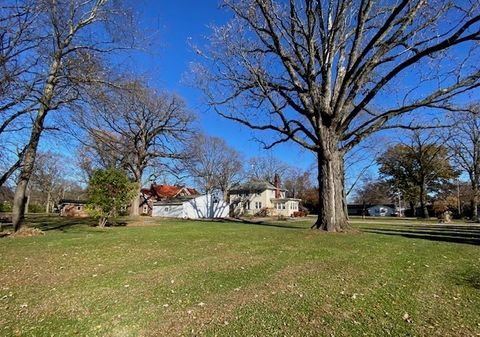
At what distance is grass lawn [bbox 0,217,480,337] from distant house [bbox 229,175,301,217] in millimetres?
43215

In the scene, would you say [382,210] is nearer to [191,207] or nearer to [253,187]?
[253,187]

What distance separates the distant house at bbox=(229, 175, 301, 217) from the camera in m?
51.5

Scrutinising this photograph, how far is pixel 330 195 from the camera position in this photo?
44.0 ft

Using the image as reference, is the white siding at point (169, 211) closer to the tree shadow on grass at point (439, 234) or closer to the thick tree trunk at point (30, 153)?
the thick tree trunk at point (30, 153)

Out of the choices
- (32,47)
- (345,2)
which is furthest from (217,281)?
(345,2)

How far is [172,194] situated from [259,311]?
55388mm

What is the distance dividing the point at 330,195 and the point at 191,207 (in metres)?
33.6

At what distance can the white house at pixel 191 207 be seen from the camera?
147ft

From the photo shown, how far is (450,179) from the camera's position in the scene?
192 feet

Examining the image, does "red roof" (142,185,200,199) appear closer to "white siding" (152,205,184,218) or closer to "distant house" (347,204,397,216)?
"white siding" (152,205,184,218)

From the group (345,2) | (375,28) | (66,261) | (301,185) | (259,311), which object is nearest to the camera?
(259,311)

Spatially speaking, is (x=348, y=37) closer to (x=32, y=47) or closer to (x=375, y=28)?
(x=375, y=28)

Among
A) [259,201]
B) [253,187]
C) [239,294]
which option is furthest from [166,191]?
[239,294]

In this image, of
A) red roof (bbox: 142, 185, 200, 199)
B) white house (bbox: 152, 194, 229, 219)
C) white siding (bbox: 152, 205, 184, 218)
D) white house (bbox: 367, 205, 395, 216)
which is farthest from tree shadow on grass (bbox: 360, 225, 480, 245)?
white house (bbox: 367, 205, 395, 216)
